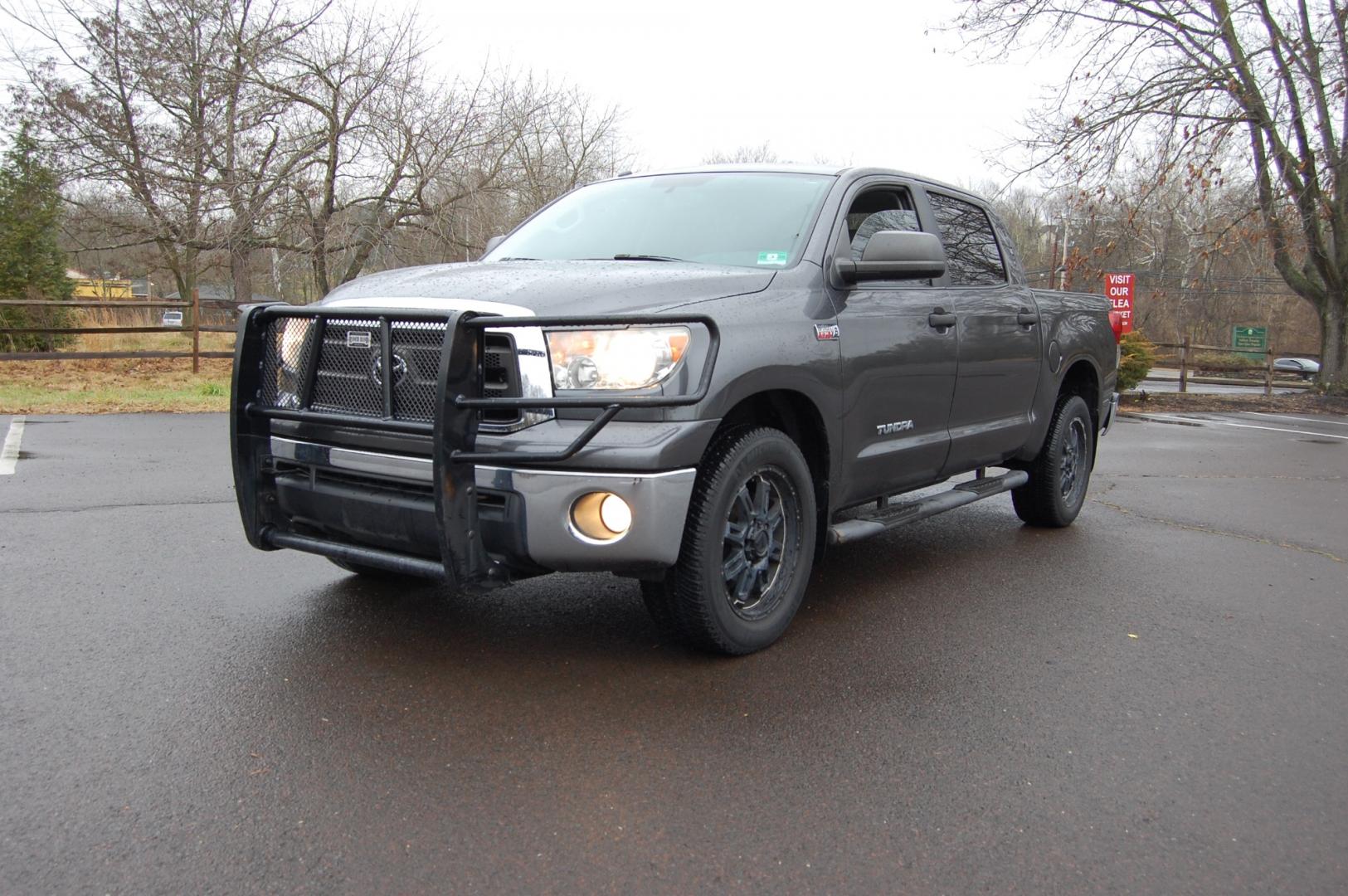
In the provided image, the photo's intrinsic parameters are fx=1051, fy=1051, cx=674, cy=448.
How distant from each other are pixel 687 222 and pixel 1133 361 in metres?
15.0

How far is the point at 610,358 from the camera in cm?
345

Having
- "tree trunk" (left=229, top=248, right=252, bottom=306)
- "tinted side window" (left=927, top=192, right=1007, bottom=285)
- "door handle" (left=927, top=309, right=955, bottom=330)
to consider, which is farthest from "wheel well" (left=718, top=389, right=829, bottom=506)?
"tree trunk" (left=229, top=248, right=252, bottom=306)

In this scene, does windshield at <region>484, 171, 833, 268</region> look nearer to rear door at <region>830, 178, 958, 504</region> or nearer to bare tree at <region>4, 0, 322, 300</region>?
rear door at <region>830, 178, 958, 504</region>

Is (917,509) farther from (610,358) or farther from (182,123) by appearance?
(182,123)

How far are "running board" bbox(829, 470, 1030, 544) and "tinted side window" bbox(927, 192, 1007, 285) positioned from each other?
1.10 meters

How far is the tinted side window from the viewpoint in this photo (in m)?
5.51

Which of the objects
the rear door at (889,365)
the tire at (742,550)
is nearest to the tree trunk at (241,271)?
the rear door at (889,365)

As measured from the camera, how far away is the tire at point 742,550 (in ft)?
11.9

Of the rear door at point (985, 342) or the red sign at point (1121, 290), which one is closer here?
the rear door at point (985, 342)

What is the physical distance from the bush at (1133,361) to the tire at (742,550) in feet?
49.2

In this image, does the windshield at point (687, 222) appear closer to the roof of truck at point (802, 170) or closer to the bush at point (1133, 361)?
the roof of truck at point (802, 170)

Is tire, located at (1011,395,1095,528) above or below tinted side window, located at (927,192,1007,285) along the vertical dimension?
below

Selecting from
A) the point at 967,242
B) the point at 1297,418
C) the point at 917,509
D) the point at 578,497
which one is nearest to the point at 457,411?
the point at 578,497

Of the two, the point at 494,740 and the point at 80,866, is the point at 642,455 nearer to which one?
the point at 494,740
